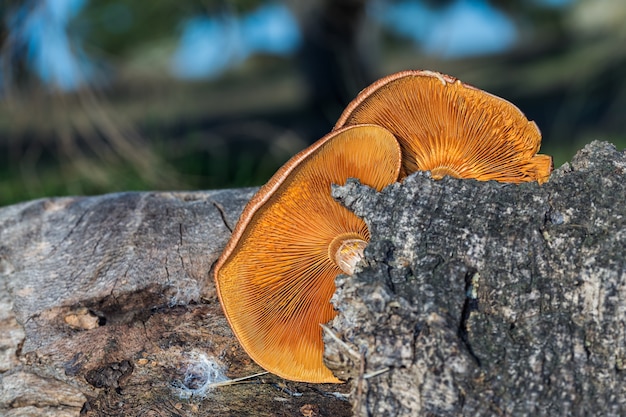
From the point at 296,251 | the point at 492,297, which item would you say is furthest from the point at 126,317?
the point at 492,297

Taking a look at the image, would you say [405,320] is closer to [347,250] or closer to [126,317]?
[347,250]

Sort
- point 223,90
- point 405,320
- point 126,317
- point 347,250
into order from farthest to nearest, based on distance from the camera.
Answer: point 223,90 < point 126,317 < point 347,250 < point 405,320

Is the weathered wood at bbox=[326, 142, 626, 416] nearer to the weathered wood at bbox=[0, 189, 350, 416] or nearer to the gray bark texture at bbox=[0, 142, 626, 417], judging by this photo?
the gray bark texture at bbox=[0, 142, 626, 417]

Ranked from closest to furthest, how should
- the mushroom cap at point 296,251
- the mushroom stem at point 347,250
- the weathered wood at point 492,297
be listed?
1. the weathered wood at point 492,297
2. the mushroom cap at point 296,251
3. the mushroom stem at point 347,250

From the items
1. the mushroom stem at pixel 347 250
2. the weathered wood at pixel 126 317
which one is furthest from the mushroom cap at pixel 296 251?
the weathered wood at pixel 126 317

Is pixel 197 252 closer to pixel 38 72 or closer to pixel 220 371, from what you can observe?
pixel 220 371

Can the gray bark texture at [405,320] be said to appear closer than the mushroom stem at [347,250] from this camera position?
Yes

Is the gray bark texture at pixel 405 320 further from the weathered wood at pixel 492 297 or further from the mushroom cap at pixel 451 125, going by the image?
the mushroom cap at pixel 451 125
